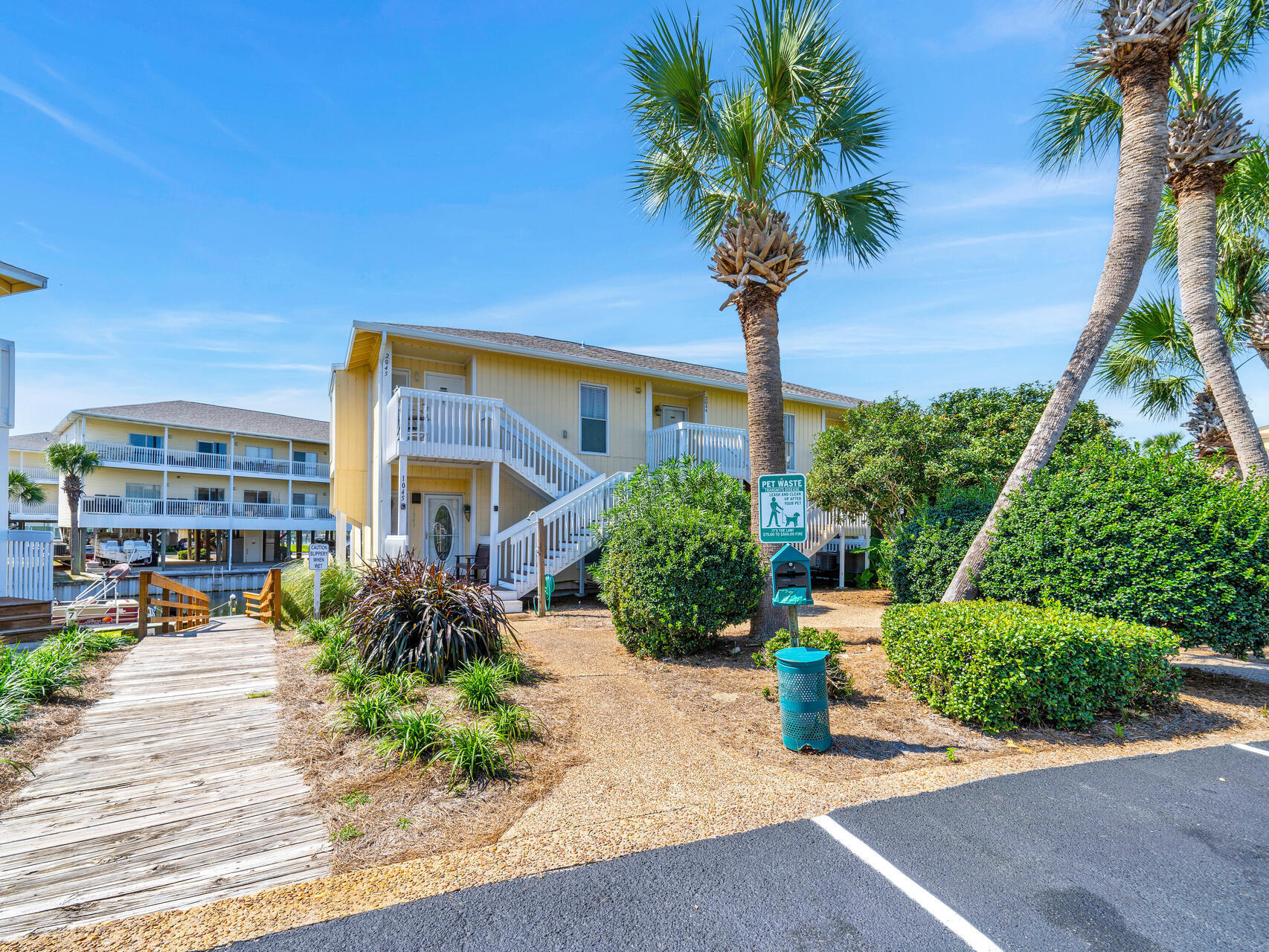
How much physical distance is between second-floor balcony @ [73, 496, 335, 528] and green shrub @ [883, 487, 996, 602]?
32.7 metres

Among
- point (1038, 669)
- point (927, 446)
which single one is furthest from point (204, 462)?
point (1038, 669)

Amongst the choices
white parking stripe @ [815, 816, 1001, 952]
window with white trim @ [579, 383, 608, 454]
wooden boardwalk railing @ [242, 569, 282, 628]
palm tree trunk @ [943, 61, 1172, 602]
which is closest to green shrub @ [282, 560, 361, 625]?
wooden boardwalk railing @ [242, 569, 282, 628]

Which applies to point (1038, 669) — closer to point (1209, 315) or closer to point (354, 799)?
point (354, 799)

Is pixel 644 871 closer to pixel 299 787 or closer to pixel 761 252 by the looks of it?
pixel 299 787

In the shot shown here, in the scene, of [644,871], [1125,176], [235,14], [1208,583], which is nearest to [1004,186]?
[1125,176]

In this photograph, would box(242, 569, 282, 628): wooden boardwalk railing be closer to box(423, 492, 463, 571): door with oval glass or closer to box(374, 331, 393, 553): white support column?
box(374, 331, 393, 553): white support column

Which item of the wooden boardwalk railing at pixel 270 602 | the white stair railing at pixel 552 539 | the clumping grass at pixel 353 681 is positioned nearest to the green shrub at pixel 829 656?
the clumping grass at pixel 353 681

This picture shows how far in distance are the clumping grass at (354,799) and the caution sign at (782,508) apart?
3.65m

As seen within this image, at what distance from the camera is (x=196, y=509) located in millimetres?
29844

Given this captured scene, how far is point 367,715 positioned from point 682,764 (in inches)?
102

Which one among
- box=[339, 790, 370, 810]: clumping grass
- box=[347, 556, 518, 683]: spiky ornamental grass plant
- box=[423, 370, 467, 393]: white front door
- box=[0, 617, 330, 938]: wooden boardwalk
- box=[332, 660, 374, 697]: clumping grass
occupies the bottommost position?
box=[339, 790, 370, 810]: clumping grass

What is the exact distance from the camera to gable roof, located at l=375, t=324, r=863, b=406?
14.1m

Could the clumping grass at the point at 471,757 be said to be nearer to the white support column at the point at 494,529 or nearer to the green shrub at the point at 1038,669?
the green shrub at the point at 1038,669

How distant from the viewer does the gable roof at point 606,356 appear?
14086 millimetres
